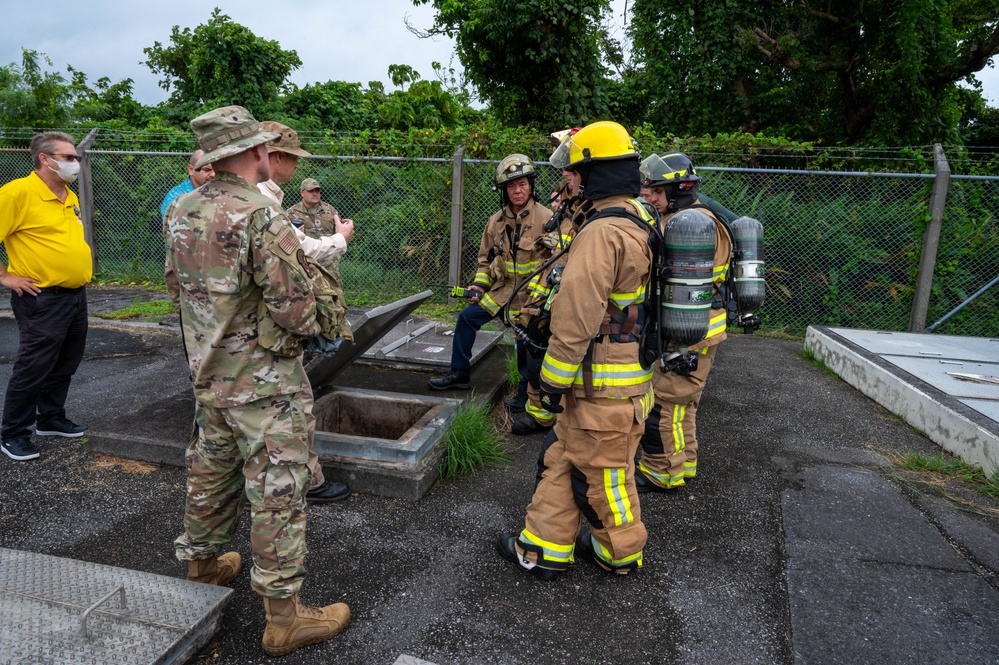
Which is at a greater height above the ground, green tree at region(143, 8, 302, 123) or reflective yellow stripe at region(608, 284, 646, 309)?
green tree at region(143, 8, 302, 123)

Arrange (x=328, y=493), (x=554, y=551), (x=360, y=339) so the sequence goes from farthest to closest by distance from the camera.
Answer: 1. (x=360, y=339)
2. (x=328, y=493)
3. (x=554, y=551)

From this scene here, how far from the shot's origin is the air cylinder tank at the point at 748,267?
12.8 ft

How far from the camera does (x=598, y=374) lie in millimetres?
2775

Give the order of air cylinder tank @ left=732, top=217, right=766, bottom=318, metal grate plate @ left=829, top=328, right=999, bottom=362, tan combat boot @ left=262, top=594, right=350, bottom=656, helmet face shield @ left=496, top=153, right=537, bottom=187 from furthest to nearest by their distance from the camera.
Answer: metal grate plate @ left=829, top=328, right=999, bottom=362 → helmet face shield @ left=496, top=153, right=537, bottom=187 → air cylinder tank @ left=732, top=217, right=766, bottom=318 → tan combat boot @ left=262, top=594, right=350, bottom=656

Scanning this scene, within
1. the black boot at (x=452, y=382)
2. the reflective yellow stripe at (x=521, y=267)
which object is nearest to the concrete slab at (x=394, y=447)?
the black boot at (x=452, y=382)

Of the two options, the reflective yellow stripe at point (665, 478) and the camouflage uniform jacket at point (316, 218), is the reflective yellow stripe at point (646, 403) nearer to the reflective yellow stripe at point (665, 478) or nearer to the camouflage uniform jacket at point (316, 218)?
the reflective yellow stripe at point (665, 478)

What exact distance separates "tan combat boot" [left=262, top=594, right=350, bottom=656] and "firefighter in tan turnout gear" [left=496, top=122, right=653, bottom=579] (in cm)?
93

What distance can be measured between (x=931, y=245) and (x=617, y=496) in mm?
6609

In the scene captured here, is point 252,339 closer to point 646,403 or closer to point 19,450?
point 646,403

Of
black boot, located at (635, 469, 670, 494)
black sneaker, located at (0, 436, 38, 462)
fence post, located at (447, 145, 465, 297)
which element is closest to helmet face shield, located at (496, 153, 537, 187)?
black boot, located at (635, 469, 670, 494)

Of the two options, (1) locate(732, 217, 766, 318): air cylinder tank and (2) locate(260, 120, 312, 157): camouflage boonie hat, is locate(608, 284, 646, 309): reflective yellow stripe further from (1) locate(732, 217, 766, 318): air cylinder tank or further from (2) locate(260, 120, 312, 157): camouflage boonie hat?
(2) locate(260, 120, 312, 157): camouflage boonie hat

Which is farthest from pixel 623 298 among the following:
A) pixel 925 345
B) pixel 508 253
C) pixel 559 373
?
pixel 925 345

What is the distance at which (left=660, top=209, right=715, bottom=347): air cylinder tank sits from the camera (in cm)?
285

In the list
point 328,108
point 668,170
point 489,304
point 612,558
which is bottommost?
point 612,558
